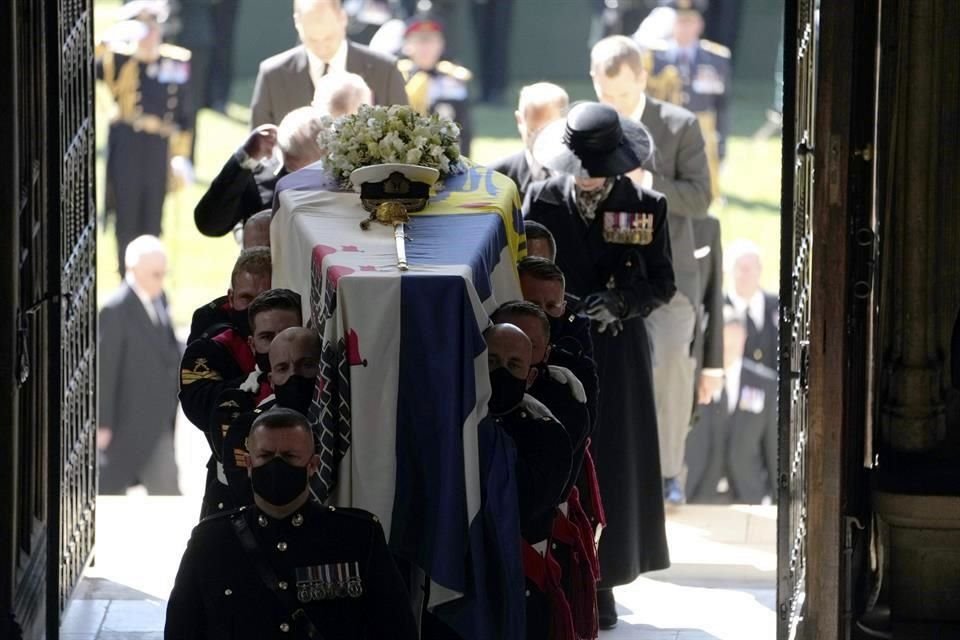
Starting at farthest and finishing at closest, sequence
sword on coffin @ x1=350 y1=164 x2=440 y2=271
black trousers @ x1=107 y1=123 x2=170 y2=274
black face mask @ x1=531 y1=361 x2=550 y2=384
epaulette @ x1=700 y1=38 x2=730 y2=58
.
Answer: epaulette @ x1=700 y1=38 x2=730 y2=58 < black trousers @ x1=107 y1=123 x2=170 y2=274 < sword on coffin @ x1=350 y1=164 x2=440 y2=271 < black face mask @ x1=531 y1=361 x2=550 y2=384

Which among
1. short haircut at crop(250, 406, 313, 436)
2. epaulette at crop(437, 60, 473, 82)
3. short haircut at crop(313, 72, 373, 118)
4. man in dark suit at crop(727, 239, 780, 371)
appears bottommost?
man in dark suit at crop(727, 239, 780, 371)

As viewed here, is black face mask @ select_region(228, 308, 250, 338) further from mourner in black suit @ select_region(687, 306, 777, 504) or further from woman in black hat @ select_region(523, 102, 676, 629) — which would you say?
mourner in black suit @ select_region(687, 306, 777, 504)

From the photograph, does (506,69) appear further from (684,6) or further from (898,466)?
(898,466)

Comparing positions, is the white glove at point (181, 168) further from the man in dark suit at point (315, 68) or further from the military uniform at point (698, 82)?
the man in dark suit at point (315, 68)

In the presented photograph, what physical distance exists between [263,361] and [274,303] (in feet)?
0.50

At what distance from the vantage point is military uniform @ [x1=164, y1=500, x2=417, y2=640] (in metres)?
4.74

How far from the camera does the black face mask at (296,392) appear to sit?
5.25 metres

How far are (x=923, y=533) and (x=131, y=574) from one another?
2.92 m

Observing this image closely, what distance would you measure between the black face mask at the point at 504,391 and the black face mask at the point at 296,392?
17.1 inches

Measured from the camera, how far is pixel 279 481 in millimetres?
4734

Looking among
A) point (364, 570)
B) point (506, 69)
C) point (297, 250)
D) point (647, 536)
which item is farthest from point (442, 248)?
point (506, 69)

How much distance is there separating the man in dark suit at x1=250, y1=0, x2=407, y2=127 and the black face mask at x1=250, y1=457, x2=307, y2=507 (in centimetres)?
461

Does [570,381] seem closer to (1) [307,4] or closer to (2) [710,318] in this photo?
(2) [710,318]

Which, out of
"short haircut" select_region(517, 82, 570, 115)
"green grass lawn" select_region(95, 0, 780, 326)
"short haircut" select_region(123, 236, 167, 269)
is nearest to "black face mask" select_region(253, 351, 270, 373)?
"short haircut" select_region(517, 82, 570, 115)
